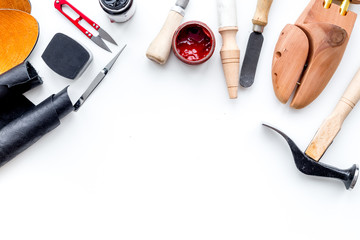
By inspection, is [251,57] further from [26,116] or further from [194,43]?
[26,116]

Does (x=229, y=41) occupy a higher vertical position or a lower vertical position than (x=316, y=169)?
higher

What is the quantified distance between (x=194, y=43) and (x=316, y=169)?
1.17ft

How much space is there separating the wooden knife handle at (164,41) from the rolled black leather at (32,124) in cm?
19

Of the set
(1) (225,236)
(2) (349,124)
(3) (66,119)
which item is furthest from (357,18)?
(3) (66,119)

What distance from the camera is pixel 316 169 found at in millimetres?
758

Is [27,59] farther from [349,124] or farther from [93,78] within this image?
[349,124]

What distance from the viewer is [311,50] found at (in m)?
0.75

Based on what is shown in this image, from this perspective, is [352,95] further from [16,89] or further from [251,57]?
[16,89]

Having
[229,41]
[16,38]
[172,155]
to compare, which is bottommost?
[172,155]

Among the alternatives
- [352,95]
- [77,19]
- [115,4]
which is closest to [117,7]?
[115,4]

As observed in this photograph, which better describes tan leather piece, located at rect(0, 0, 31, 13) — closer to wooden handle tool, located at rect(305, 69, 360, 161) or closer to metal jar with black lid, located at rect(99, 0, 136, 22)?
metal jar with black lid, located at rect(99, 0, 136, 22)

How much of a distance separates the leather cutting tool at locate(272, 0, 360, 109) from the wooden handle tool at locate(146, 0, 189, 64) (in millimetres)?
213

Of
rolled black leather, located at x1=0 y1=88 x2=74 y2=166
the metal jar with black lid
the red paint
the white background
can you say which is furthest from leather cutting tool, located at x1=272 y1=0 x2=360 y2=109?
rolled black leather, located at x1=0 y1=88 x2=74 y2=166

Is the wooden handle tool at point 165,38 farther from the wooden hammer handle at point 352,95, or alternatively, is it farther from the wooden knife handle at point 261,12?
the wooden hammer handle at point 352,95
